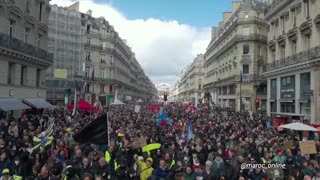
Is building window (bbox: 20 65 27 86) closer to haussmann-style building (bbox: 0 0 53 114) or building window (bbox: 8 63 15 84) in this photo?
haussmann-style building (bbox: 0 0 53 114)

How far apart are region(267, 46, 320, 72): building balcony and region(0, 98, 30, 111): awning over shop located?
2052cm

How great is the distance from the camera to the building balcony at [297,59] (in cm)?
2697

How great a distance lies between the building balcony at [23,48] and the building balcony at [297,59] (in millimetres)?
20568

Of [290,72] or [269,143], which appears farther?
[290,72]

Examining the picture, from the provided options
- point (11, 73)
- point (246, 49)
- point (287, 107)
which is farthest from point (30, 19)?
point (246, 49)

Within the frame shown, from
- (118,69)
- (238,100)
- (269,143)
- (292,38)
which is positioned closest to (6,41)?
(269,143)

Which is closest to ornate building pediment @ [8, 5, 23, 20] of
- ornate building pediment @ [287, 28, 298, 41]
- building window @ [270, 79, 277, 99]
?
ornate building pediment @ [287, 28, 298, 41]

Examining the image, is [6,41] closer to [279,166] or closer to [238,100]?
[279,166]

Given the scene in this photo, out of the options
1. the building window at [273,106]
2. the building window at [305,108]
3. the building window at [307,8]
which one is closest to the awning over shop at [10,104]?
the building window at [305,108]

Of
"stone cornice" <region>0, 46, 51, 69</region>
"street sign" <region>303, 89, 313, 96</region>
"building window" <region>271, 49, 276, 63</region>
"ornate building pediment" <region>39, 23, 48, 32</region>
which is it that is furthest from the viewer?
"building window" <region>271, 49, 276, 63</region>

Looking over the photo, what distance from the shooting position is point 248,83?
51062 mm

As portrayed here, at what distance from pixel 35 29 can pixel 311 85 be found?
21.8m

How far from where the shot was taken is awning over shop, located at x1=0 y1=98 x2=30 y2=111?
2368cm

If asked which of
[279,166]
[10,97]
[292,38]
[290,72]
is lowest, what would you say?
[279,166]
